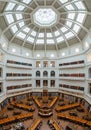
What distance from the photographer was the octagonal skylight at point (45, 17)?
88.2 ft

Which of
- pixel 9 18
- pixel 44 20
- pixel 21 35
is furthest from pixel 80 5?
pixel 21 35

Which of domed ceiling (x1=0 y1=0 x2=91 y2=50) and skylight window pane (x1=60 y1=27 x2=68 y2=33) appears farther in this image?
skylight window pane (x1=60 y1=27 x2=68 y2=33)

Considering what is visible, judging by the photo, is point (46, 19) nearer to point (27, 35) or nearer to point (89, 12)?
point (27, 35)

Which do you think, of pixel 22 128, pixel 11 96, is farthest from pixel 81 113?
pixel 11 96

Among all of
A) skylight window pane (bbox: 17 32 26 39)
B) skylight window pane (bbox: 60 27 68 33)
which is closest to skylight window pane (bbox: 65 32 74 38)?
skylight window pane (bbox: 60 27 68 33)

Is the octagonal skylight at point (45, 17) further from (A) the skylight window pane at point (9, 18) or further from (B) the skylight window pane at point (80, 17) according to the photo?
(B) the skylight window pane at point (80, 17)

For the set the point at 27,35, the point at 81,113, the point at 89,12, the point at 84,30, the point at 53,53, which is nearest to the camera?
the point at 89,12

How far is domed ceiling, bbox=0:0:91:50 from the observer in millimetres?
23045

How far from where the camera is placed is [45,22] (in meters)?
30.9

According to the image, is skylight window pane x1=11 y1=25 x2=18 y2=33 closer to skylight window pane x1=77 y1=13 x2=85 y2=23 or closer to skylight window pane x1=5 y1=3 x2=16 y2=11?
skylight window pane x1=5 y1=3 x2=16 y2=11

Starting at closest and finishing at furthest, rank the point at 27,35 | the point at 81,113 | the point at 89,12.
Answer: the point at 89,12, the point at 81,113, the point at 27,35

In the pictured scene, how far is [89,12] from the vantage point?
22.0m

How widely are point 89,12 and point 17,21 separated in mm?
14752

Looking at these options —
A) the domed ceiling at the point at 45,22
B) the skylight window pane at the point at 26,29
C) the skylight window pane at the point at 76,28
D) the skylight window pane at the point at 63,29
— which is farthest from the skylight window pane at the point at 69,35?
the skylight window pane at the point at 26,29
